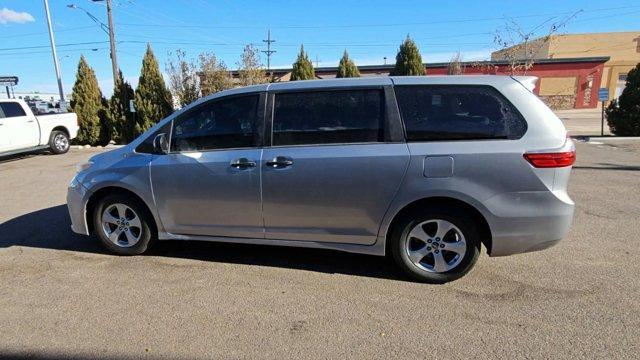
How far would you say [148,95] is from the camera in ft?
56.5

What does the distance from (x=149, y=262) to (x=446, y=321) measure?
9.69ft

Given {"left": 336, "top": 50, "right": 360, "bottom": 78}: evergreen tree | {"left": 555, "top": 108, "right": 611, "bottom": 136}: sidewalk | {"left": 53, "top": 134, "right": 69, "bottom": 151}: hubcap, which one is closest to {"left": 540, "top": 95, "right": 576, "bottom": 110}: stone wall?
{"left": 555, "top": 108, "right": 611, "bottom": 136}: sidewalk

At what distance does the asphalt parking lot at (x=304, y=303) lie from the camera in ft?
10.1

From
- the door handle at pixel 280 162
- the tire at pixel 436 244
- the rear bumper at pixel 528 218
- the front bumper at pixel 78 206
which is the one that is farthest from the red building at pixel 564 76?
the rear bumper at pixel 528 218

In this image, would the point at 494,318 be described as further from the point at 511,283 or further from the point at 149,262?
the point at 149,262

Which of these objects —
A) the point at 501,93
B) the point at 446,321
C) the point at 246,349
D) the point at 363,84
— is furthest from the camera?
the point at 363,84

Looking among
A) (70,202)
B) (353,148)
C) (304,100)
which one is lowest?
(70,202)

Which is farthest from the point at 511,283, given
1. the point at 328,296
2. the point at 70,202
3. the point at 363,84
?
the point at 70,202

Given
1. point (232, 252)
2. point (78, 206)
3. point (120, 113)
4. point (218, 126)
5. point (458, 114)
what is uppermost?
point (458, 114)

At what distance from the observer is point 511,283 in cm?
398

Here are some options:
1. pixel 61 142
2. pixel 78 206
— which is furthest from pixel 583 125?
pixel 78 206

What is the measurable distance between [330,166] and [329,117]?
45cm

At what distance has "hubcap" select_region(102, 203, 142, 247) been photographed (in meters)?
4.73

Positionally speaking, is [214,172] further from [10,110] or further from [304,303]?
[10,110]
